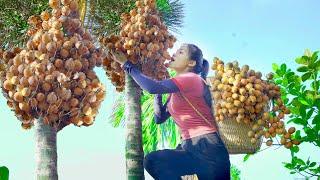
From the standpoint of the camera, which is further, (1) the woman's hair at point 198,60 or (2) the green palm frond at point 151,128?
(2) the green palm frond at point 151,128

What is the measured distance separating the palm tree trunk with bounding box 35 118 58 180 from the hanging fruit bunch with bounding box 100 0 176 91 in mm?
1296

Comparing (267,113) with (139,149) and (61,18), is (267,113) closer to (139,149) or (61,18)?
(139,149)

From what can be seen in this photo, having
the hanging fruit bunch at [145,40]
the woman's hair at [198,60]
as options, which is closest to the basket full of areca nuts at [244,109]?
the woman's hair at [198,60]

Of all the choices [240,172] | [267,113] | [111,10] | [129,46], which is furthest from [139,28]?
[240,172]

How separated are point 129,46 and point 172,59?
1.62 feet

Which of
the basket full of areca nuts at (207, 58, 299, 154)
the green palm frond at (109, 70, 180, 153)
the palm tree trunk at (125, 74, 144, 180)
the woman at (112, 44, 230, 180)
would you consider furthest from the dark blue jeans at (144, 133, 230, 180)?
the green palm frond at (109, 70, 180, 153)

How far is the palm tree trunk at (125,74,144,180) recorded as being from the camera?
6172 mm

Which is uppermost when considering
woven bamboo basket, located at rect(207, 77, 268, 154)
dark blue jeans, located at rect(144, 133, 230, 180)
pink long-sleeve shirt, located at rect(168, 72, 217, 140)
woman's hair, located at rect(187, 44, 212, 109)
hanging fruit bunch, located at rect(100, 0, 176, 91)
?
hanging fruit bunch, located at rect(100, 0, 176, 91)

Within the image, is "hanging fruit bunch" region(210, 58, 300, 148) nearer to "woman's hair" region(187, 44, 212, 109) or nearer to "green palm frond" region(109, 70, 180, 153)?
"woman's hair" region(187, 44, 212, 109)

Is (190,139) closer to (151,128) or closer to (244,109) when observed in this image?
(244,109)

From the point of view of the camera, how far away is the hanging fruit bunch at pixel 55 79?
17.3ft

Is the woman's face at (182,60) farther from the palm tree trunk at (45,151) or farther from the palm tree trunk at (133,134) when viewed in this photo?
the palm tree trunk at (45,151)

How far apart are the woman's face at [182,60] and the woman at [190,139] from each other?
29 centimetres

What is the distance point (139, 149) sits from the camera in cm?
629
